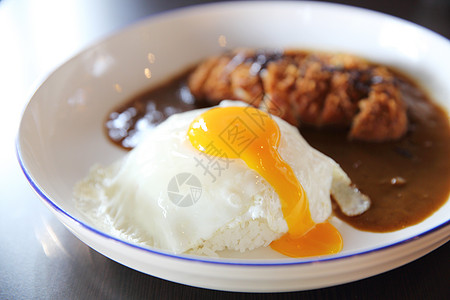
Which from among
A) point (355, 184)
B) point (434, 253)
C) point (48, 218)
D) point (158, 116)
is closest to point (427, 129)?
point (355, 184)

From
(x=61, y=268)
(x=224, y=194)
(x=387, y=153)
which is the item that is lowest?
(x=387, y=153)

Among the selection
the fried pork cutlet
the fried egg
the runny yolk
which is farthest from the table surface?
the fried pork cutlet

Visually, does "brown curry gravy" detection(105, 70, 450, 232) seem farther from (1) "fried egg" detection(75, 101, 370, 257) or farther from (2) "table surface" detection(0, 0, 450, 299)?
(2) "table surface" detection(0, 0, 450, 299)

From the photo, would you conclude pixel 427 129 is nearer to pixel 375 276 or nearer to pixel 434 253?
pixel 434 253

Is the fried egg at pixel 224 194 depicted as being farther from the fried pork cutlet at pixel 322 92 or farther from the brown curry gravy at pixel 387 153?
the fried pork cutlet at pixel 322 92

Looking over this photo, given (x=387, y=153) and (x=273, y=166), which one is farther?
(x=387, y=153)

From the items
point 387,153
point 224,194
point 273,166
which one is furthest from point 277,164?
point 387,153

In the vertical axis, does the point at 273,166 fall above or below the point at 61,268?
above

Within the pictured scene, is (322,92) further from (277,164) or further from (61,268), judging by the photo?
(61,268)
